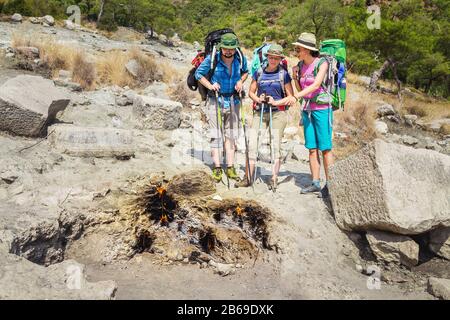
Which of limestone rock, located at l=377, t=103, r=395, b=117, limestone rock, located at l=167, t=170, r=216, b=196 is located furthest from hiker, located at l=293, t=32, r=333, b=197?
limestone rock, located at l=377, t=103, r=395, b=117

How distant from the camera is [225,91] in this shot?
481 cm

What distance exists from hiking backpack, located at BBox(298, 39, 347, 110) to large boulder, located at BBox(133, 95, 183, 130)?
11.4 ft

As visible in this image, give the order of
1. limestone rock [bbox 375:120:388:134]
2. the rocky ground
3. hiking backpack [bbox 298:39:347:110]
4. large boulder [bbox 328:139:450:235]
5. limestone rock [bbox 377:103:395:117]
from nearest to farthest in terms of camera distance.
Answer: the rocky ground → large boulder [bbox 328:139:450:235] → hiking backpack [bbox 298:39:347:110] → limestone rock [bbox 375:120:388:134] → limestone rock [bbox 377:103:395:117]

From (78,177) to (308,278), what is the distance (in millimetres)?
3054

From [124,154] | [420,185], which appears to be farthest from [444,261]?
[124,154]

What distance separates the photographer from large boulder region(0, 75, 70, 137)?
16.7 ft

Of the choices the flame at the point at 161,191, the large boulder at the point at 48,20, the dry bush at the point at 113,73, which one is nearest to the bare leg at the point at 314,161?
the flame at the point at 161,191

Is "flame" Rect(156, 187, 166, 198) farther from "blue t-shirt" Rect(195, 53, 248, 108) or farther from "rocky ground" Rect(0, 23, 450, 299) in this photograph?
"blue t-shirt" Rect(195, 53, 248, 108)

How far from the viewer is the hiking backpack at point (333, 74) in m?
4.38

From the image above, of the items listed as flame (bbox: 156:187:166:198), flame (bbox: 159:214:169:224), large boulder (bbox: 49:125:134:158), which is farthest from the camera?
large boulder (bbox: 49:125:134:158)

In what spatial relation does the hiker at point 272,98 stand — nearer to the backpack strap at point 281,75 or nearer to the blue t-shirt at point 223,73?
the backpack strap at point 281,75

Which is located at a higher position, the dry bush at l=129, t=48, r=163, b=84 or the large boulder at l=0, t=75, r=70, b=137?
the large boulder at l=0, t=75, r=70, b=137

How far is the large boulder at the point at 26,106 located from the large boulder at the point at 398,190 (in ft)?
14.5
